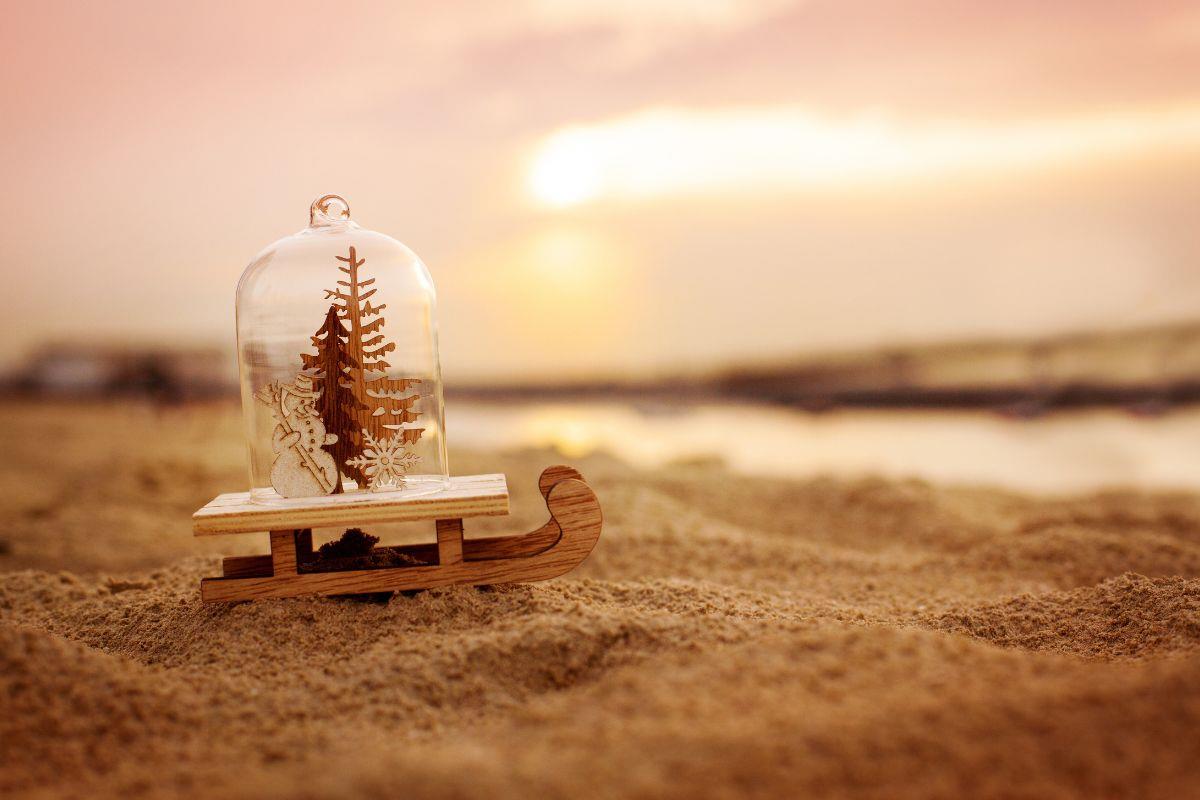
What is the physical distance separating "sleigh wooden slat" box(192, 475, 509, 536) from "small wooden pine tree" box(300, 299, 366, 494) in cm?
20

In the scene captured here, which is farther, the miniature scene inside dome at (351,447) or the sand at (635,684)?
the miniature scene inside dome at (351,447)

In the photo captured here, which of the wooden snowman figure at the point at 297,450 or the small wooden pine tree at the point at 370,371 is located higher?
the small wooden pine tree at the point at 370,371

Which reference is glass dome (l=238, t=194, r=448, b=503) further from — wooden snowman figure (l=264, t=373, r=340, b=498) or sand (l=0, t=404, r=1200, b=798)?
sand (l=0, t=404, r=1200, b=798)

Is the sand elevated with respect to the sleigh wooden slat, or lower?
lower

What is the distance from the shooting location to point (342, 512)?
8.32 ft

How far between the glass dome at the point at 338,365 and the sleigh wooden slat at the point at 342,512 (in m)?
0.13

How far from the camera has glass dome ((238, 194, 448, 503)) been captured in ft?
8.88

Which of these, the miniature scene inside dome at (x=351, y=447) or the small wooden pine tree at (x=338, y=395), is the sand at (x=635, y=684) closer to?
the miniature scene inside dome at (x=351, y=447)

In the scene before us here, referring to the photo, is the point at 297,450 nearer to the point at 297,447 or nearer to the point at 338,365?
the point at 297,447

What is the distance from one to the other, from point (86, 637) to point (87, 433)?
779 cm

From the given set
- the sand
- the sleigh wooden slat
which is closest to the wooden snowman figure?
the sleigh wooden slat

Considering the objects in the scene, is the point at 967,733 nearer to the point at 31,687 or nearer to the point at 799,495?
the point at 31,687

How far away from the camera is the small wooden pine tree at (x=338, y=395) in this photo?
2744 mm

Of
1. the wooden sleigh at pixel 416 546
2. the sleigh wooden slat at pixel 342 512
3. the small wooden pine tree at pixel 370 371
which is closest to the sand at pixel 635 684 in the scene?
the wooden sleigh at pixel 416 546
